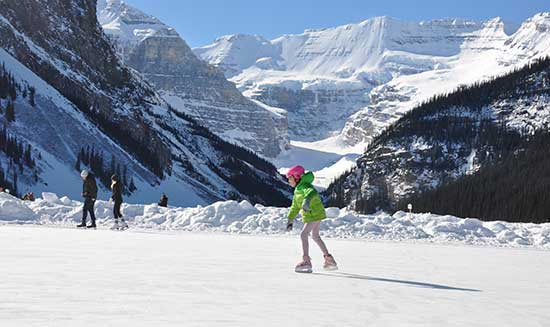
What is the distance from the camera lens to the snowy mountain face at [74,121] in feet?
350

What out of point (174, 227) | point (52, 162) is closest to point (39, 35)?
point (52, 162)

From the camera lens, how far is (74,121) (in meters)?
121

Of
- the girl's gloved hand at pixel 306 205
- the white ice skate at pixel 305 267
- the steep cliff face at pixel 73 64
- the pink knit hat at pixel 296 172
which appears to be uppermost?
the steep cliff face at pixel 73 64

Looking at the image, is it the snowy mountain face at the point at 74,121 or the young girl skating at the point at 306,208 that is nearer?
the young girl skating at the point at 306,208

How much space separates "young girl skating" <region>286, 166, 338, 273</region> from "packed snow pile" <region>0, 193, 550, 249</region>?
12088 millimetres

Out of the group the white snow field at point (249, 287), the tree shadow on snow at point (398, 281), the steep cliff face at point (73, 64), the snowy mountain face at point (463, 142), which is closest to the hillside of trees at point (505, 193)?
the snowy mountain face at point (463, 142)

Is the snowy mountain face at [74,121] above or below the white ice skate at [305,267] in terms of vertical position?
above

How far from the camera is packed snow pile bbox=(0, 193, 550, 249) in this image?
25625 mm

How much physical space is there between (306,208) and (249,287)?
2.73 metres

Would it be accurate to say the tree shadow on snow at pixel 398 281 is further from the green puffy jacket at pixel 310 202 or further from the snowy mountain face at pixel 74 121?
the snowy mountain face at pixel 74 121

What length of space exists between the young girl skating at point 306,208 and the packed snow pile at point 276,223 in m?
12.1

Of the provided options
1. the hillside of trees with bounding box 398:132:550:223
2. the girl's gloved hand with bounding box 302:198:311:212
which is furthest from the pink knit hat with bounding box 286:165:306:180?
the hillside of trees with bounding box 398:132:550:223

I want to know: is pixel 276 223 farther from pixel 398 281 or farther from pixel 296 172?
pixel 398 281

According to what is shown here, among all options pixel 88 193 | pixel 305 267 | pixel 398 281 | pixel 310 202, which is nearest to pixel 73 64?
Result: pixel 88 193
